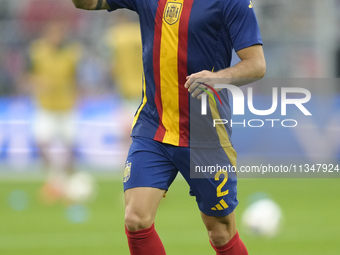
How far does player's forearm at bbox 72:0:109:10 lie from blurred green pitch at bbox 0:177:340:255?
2075 mm

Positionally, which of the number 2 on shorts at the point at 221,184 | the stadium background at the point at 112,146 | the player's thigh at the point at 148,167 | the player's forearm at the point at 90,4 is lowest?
the stadium background at the point at 112,146

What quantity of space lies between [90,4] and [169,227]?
9.14ft

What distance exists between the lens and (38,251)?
4.65 m

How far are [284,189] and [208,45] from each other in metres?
4.99

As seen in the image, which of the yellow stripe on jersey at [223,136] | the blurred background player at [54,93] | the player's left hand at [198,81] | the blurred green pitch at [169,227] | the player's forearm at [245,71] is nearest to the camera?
the player's left hand at [198,81]

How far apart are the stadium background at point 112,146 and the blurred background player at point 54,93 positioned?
47cm

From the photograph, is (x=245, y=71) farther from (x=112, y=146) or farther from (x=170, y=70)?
(x=112, y=146)

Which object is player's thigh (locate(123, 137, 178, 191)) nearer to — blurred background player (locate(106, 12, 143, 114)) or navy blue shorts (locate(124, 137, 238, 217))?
navy blue shorts (locate(124, 137, 238, 217))

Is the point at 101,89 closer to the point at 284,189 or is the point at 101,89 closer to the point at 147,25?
the point at 284,189

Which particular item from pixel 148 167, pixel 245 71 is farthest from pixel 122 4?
pixel 148 167

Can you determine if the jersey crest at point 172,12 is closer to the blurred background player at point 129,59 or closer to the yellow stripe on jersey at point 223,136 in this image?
the yellow stripe on jersey at point 223,136

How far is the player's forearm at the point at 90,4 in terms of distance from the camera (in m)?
3.37

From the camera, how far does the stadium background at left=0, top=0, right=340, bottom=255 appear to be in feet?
16.7

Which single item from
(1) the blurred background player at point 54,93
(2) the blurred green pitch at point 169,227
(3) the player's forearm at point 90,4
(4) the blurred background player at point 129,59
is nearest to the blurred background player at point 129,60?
(4) the blurred background player at point 129,59
